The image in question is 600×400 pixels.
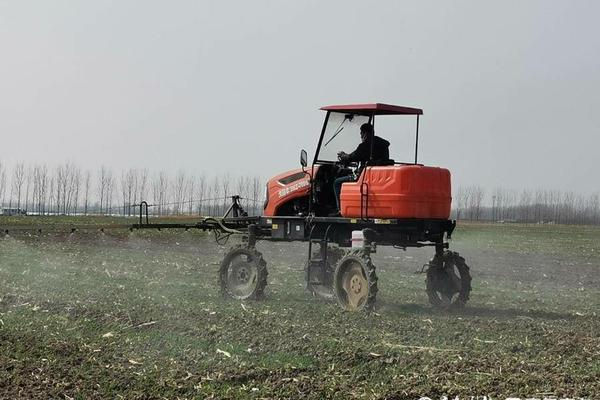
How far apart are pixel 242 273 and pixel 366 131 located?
3601mm

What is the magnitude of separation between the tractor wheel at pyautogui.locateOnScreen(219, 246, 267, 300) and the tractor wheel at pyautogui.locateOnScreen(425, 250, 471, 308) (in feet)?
9.91

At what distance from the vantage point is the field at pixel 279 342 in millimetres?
6738

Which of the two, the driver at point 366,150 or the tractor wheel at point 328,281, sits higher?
the driver at point 366,150

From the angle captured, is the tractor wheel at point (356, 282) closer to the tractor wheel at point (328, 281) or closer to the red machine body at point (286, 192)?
the tractor wheel at point (328, 281)

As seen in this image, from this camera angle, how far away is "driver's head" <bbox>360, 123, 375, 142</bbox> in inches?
465

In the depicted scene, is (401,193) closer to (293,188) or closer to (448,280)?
(448,280)

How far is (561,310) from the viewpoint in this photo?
11711 mm

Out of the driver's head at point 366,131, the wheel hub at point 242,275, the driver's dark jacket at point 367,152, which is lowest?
the wheel hub at point 242,275

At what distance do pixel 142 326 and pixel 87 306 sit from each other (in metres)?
1.89

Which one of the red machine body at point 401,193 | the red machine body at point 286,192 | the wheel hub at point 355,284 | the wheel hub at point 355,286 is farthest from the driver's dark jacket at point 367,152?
the wheel hub at point 355,284

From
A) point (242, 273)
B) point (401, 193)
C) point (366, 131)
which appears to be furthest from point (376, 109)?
point (242, 273)

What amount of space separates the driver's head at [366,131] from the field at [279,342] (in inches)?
114

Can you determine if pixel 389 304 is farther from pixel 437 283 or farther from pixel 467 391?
pixel 467 391

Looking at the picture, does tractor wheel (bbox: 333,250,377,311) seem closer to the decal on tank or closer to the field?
the field
